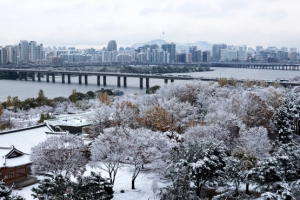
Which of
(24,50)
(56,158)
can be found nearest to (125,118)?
(56,158)

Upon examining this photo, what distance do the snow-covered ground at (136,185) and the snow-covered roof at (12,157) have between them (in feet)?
2.68

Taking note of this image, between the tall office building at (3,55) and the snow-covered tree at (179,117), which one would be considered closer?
the snow-covered tree at (179,117)

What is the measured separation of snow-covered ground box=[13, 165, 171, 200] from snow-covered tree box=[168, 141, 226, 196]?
114 centimetres

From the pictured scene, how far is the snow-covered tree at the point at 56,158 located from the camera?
1127 cm

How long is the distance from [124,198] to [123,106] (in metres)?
9.12

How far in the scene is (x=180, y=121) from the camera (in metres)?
18.1

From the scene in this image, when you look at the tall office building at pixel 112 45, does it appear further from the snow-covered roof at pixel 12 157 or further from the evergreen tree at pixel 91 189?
the evergreen tree at pixel 91 189

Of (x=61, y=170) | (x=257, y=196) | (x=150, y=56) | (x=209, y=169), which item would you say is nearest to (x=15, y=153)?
(x=61, y=170)

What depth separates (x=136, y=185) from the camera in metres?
11.8

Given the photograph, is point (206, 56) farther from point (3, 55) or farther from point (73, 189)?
point (73, 189)

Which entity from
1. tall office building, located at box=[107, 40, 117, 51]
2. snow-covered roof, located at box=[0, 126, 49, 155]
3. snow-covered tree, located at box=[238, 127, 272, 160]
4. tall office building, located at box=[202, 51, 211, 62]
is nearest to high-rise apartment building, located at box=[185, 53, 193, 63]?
tall office building, located at box=[202, 51, 211, 62]

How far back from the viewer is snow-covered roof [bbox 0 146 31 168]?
1134 cm

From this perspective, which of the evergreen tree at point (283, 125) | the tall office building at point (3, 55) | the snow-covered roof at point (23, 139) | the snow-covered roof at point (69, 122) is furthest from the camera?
the tall office building at point (3, 55)

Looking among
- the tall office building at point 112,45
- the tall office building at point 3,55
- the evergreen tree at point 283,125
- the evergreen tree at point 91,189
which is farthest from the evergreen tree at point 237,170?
the tall office building at point 112,45
